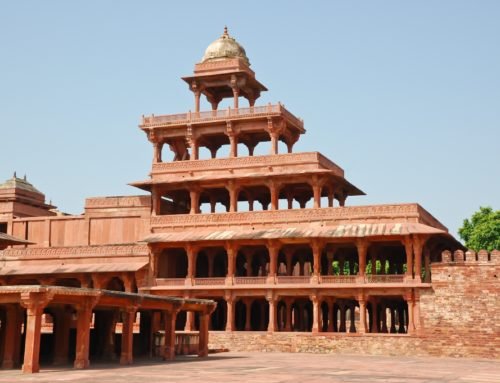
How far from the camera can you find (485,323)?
38.9 meters

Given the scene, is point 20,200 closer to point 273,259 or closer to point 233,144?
point 233,144

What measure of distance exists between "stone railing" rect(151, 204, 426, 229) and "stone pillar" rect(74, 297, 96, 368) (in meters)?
21.7

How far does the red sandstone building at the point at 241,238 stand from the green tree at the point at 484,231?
12702mm

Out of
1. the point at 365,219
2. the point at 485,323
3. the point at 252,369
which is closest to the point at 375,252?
the point at 365,219

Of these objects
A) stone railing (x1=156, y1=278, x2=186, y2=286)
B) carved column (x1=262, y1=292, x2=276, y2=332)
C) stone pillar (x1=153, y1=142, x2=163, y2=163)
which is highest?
stone pillar (x1=153, y1=142, x2=163, y2=163)

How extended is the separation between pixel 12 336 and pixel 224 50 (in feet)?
106

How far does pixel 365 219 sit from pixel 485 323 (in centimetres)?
976

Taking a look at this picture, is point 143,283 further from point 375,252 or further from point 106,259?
point 375,252

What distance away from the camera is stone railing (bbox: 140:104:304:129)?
51.6 m

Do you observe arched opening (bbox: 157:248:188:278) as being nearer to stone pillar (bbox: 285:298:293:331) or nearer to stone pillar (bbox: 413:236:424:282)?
stone pillar (bbox: 285:298:293:331)

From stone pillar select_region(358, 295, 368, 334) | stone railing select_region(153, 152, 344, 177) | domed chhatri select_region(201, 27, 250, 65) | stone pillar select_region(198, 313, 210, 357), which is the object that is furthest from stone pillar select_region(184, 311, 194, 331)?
domed chhatri select_region(201, 27, 250, 65)

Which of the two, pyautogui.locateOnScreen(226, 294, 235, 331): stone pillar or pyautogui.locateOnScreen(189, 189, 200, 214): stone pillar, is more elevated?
pyautogui.locateOnScreen(189, 189, 200, 214): stone pillar

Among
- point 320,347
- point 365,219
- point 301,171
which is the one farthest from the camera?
point 301,171

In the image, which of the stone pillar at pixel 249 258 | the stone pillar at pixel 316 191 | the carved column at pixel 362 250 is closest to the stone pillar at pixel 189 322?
the stone pillar at pixel 249 258
